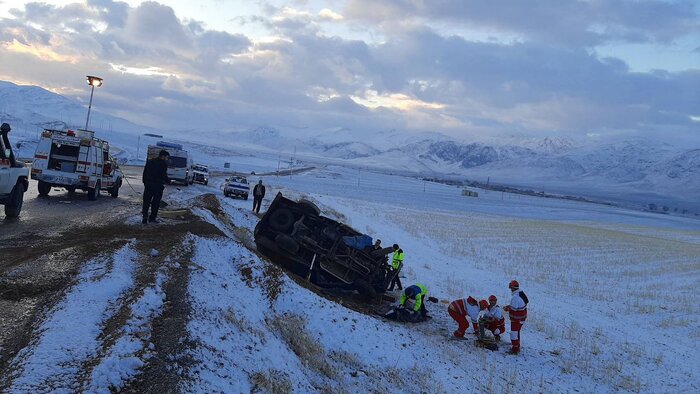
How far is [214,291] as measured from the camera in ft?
26.1

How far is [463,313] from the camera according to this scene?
11.6 m

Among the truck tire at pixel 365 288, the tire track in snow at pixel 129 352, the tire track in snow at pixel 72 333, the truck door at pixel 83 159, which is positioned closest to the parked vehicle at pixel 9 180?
the truck door at pixel 83 159

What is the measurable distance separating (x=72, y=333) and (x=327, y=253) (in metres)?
8.29

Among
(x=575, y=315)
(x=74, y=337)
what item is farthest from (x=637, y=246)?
(x=74, y=337)

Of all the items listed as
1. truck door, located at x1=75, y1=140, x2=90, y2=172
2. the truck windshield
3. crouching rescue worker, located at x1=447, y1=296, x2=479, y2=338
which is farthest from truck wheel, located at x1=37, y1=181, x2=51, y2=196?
the truck windshield

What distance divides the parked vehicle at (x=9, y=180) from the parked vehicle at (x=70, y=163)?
15.3 ft

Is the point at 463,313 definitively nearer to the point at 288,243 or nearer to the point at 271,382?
the point at 288,243

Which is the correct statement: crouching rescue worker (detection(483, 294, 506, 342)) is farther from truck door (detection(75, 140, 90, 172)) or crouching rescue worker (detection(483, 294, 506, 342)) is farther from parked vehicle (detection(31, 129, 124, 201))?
truck door (detection(75, 140, 90, 172))

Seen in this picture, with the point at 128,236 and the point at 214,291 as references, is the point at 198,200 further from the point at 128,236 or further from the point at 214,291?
the point at 214,291

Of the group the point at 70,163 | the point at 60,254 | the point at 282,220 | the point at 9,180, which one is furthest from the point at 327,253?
the point at 70,163

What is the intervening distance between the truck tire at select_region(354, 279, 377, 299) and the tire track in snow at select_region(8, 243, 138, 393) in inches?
258

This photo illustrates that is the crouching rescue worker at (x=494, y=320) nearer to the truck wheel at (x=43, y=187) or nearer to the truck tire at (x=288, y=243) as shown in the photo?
the truck tire at (x=288, y=243)

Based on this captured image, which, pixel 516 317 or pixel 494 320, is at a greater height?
pixel 516 317

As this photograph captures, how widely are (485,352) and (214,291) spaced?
6.18m
